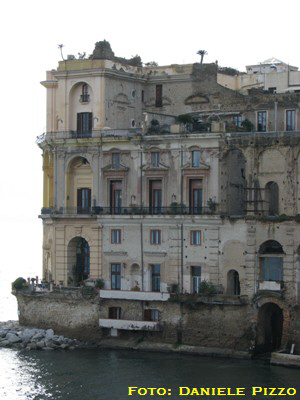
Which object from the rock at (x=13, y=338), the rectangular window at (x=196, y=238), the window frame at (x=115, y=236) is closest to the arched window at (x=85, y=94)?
the window frame at (x=115, y=236)

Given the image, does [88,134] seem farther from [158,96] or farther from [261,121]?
[261,121]

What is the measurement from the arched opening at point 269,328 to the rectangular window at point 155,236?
858 centimetres

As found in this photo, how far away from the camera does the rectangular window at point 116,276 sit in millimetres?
83812

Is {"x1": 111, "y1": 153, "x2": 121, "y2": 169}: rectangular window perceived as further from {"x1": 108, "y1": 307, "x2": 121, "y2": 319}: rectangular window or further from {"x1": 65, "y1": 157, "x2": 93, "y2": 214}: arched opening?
{"x1": 108, "y1": 307, "x2": 121, "y2": 319}: rectangular window

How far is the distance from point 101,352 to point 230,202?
41.1ft

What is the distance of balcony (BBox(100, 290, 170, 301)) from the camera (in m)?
79.9

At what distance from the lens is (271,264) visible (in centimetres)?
7788

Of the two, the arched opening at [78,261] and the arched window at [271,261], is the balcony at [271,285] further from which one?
the arched opening at [78,261]

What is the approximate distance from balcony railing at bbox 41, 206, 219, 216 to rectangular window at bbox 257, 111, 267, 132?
284 inches

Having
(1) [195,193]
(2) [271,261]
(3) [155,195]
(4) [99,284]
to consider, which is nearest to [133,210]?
(3) [155,195]

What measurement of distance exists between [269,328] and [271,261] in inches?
168

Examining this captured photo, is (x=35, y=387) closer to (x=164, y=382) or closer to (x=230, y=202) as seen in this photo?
(x=164, y=382)

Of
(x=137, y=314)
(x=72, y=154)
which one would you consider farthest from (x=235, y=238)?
(x=72, y=154)

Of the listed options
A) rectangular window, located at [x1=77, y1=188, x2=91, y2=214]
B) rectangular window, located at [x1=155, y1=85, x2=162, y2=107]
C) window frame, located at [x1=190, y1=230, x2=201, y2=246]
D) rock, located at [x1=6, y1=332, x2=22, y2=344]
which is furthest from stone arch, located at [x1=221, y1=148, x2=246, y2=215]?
rock, located at [x1=6, y1=332, x2=22, y2=344]
